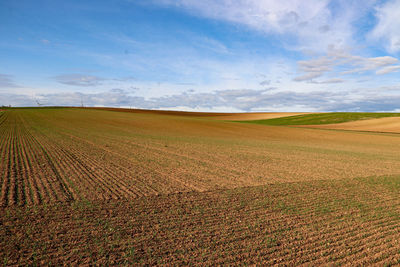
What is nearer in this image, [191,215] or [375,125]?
[191,215]

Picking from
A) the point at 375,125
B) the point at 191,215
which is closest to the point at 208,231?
the point at 191,215

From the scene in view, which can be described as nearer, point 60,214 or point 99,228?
point 99,228

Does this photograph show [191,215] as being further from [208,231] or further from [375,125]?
[375,125]

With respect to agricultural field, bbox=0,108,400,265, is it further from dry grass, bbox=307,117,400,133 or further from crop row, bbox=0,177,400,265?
dry grass, bbox=307,117,400,133

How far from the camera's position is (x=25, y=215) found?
6.15m

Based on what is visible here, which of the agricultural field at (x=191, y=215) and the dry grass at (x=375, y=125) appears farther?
the dry grass at (x=375, y=125)

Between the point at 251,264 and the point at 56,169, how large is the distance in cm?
932

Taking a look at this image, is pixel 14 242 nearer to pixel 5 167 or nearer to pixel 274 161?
pixel 5 167

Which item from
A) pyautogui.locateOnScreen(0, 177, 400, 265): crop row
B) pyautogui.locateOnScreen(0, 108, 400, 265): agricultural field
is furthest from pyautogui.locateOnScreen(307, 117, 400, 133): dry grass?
pyautogui.locateOnScreen(0, 177, 400, 265): crop row

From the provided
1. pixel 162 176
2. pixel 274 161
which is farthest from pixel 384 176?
pixel 162 176

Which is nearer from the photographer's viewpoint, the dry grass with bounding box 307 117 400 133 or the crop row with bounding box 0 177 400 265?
the crop row with bounding box 0 177 400 265

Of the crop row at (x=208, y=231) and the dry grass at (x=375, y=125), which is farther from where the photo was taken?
the dry grass at (x=375, y=125)

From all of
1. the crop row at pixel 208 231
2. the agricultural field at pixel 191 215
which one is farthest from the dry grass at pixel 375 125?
the crop row at pixel 208 231

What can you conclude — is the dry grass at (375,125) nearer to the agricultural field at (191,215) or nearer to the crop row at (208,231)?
the agricultural field at (191,215)
